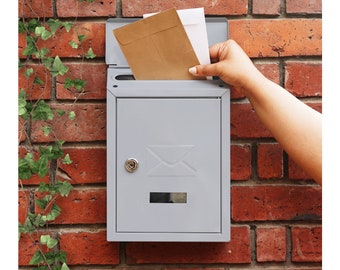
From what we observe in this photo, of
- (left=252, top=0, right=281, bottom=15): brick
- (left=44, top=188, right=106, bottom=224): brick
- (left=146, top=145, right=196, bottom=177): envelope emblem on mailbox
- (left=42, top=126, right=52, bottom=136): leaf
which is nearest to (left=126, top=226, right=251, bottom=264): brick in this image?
(left=44, top=188, right=106, bottom=224): brick

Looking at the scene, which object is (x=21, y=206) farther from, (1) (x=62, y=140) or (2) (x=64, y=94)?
(2) (x=64, y=94)

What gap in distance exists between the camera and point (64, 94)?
132 cm

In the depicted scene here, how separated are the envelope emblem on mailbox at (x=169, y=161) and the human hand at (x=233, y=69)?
18 cm

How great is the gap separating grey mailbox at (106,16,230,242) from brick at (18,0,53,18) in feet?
0.94

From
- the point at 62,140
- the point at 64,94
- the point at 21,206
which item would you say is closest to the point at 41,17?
the point at 64,94

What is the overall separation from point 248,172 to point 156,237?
0.99ft

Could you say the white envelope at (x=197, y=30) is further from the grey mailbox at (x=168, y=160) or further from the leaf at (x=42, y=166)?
the leaf at (x=42, y=166)

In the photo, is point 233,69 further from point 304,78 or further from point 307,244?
point 307,244

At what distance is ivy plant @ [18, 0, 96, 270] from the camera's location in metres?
1.27

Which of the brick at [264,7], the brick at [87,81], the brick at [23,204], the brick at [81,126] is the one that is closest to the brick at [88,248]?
the brick at [23,204]

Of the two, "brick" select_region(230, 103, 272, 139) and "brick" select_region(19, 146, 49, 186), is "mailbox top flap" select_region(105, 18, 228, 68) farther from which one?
"brick" select_region(19, 146, 49, 186)

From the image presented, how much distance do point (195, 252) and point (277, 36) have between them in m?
0.60

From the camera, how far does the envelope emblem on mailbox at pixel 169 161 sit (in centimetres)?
118

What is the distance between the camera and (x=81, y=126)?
132 centimetres
